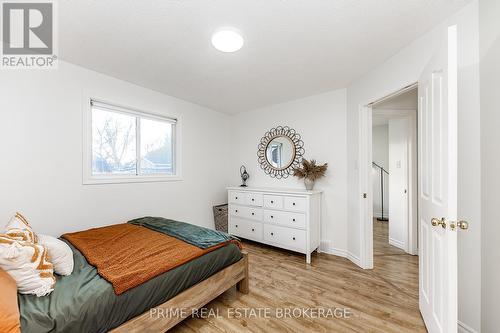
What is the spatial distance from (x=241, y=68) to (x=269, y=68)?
31 centimetres

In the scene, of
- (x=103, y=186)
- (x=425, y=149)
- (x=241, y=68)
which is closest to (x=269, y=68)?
(x=241, y=68)

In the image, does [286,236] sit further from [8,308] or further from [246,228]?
[8,308]

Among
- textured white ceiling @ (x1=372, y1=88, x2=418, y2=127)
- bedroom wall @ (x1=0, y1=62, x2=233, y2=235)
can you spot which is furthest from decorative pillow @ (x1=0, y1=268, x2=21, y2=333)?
textured white ceiling @ (x1=372, y1=88, x2=418, y2=127)

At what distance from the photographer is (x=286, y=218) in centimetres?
295

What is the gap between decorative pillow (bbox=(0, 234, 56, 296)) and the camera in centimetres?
106

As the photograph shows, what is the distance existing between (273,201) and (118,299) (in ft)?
7.15

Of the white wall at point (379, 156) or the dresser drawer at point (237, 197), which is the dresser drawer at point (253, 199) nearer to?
the dresser drawer at point (237, 197)

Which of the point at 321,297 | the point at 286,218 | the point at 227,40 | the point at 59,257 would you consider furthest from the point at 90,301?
the point at 286,218

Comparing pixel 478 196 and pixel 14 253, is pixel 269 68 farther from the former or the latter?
pixel 14 253

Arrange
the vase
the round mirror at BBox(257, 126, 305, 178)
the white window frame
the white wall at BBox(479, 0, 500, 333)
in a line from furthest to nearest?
1. the round mirror at BBox(257, 126, 305, 178)
2. the vase
3. the white window frame
4. the white wall at BBox(479, 0, 500, 333)

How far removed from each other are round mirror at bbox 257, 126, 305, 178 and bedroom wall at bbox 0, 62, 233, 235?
64.2 inches

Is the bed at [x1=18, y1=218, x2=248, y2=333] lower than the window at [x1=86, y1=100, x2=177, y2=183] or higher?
lower

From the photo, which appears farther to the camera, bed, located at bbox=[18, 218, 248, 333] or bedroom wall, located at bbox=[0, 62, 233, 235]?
bedroom wall, located at bbox=[0, 62, 233, 235]

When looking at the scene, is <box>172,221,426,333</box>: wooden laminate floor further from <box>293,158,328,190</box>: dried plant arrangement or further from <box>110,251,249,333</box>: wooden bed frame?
<box>293,158,328,190</box>: dried plant arrangement
